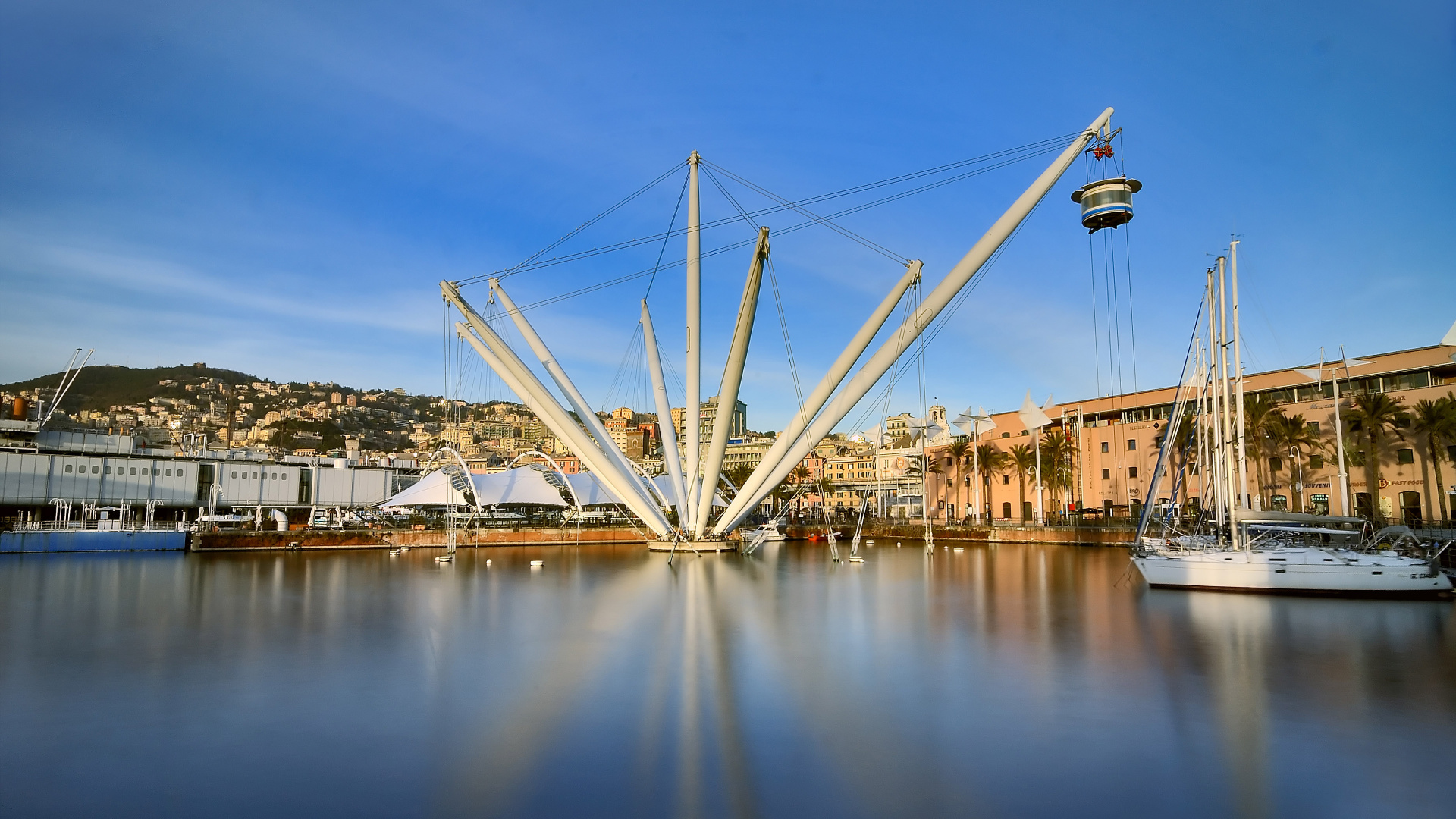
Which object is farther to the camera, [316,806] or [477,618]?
[477,618]

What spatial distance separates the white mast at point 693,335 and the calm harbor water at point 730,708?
19.5 meters

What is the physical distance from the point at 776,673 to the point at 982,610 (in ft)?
29.6

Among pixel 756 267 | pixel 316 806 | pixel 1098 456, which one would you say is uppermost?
pixel 756 267

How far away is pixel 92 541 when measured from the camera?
143 ft

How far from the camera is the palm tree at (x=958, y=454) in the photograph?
64.0 m

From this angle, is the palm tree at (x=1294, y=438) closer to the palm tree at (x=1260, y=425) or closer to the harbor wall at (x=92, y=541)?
the palm tree at (x=1260, y=425)

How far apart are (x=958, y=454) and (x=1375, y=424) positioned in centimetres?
2890

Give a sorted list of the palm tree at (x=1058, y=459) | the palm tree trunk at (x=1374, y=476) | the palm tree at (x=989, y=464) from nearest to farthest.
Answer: the palm tree trunk at (x=1374, y=476) → the palm tree at (x=1058, y=459) → the palm tree at (x=989, y=464)

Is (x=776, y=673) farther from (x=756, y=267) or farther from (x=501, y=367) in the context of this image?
(x=501, y=367)

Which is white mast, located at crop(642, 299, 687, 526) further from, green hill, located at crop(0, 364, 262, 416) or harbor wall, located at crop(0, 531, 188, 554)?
green hill, located at crop(0, 364, 262, 416)

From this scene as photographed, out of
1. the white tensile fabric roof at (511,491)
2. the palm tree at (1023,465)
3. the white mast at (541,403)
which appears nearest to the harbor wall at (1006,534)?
the palm tree at (1023,465)

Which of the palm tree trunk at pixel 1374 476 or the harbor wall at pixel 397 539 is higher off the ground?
the palm tree trunk at pixel 1374 476

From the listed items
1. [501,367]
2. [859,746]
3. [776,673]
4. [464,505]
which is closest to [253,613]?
[776,673]

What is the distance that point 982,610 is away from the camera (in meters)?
20.1
